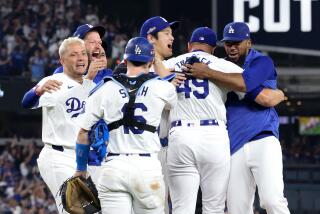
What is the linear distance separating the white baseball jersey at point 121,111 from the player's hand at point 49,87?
1.08 m

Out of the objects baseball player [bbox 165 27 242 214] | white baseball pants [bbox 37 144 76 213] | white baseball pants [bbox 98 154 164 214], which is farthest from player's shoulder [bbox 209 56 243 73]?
white baseball pants [bbox 37 144 76 213]

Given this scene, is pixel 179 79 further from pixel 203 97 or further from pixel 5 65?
pixel 5 65

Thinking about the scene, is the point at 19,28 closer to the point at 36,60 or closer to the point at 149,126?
the point at 36,60

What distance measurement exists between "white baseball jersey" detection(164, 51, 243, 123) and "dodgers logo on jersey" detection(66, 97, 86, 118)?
75 centimetres

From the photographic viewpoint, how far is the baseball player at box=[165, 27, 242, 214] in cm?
645

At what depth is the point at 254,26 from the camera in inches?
539

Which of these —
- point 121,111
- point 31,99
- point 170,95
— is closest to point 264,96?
point 170,95

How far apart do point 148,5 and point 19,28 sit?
4527 millimetres

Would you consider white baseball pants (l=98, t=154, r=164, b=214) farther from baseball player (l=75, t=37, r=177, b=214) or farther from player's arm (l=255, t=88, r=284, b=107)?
player's arm (l=255, t=88, r=284, b=107)

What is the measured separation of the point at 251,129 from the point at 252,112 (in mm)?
138

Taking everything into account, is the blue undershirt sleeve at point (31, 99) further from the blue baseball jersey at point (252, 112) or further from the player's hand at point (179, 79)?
the blue baseball jersey at point (252, 112)

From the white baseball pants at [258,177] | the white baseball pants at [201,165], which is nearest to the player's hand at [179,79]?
the white baseball pants at [201,165]

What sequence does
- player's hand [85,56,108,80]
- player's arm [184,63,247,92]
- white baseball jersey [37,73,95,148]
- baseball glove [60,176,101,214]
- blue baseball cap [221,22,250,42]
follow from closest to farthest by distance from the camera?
1. baseball glove [60,176,101,214]
2. player's arm [184,63,247,92]
3. blue baseball cap [221,22,250,42]
4. white baseball jersey [37,73,95,148]
5. player's hand [85,56,108,80]

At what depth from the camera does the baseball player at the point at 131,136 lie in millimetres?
5488
